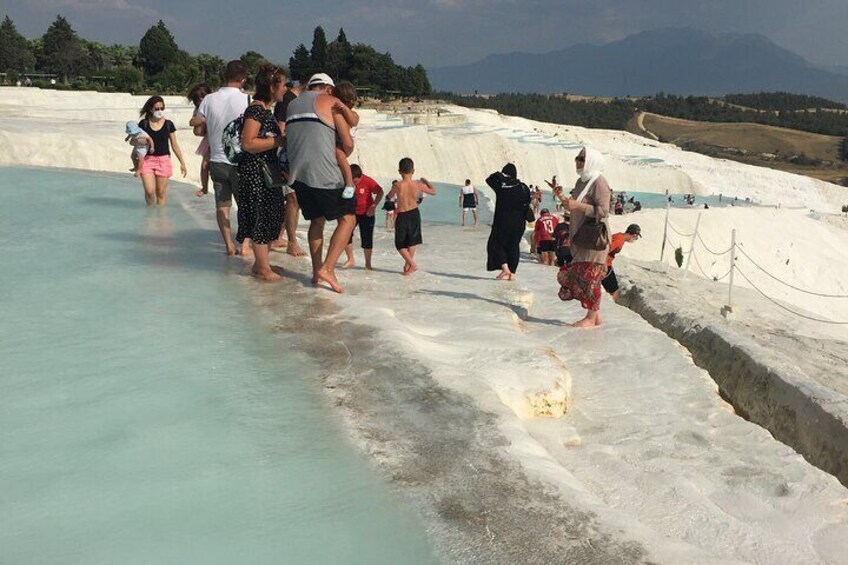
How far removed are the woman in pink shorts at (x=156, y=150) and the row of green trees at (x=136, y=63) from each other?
33737mm

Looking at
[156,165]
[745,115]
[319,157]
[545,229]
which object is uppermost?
[745,115]

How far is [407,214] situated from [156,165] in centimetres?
352

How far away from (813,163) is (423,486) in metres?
97.5

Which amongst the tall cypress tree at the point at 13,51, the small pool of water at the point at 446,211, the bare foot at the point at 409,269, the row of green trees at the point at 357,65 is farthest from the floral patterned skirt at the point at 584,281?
the row of green trees at the point at 357,65

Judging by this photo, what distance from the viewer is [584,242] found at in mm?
6652

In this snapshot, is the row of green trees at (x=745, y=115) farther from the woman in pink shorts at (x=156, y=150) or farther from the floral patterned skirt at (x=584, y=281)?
the floral patterned skirt at (x=584, y=281)

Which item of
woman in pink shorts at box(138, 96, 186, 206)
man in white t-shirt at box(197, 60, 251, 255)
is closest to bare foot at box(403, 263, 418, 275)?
man in white t-shirt at box(197, 60, 251, 255)

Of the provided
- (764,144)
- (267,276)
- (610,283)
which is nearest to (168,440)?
(267,276)

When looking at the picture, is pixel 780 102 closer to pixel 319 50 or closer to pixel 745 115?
pixel 745 115

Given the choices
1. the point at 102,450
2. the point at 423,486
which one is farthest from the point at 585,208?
the point at 102,450

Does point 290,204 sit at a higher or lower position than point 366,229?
higher

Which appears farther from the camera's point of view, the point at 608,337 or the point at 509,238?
the point at 509,238

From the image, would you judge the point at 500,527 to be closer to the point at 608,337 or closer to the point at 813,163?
the point at 608,337

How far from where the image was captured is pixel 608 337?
6969 millimetres
